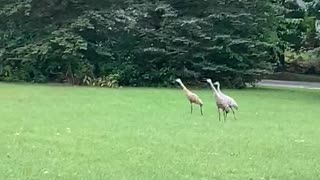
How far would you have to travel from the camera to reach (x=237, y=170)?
7508 mm

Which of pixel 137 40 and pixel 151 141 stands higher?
pixel 137 40

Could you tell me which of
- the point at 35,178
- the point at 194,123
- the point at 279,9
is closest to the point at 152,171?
the point at 35,178

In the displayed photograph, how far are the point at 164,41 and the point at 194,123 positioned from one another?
39.6 ft

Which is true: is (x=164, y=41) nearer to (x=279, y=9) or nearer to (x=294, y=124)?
(x=279, y=9)

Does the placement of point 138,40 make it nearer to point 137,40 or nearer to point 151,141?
point 137,40

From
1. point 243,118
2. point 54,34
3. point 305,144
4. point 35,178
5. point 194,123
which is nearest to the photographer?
point 35,178

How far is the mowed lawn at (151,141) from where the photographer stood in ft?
24.1

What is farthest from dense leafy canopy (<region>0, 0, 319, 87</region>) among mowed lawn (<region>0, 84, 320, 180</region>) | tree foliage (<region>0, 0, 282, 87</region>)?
mowed lawn (<region>0, 84, 320, 180</region>)

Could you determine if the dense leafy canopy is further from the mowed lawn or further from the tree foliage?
the mowed lawn

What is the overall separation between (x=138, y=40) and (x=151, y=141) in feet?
50.5

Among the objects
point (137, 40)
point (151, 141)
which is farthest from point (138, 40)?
point (151, 141)

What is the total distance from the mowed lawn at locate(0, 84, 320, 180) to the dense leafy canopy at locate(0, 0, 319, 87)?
744 centimetres

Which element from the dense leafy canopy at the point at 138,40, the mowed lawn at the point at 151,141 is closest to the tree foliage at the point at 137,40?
the dense leafy canopy at the point at 138,40

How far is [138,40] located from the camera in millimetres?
24766
